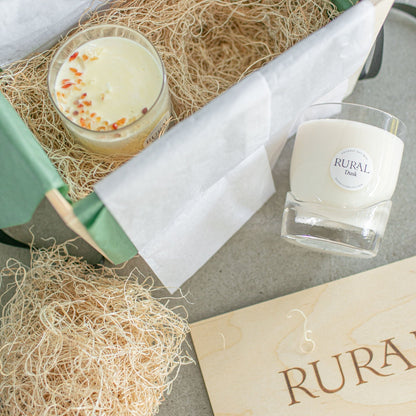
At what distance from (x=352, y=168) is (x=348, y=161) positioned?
0.01m

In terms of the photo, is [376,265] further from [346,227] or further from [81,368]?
[81,368]

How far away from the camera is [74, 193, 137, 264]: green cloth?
0.42m

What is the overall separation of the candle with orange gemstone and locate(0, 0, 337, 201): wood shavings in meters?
0.05

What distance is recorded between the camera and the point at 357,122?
0.55 meters

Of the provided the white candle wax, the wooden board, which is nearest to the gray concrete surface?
the wooden board

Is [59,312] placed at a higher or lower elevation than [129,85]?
lower

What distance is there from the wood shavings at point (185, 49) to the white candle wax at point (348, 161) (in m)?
0.13

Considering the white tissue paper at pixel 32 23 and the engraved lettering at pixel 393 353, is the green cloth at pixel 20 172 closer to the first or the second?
the white tissue paper at pixel 32 23

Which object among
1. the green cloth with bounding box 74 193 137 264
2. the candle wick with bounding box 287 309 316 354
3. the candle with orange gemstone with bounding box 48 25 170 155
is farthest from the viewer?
the candle wick with bounding box 287 309 316 354

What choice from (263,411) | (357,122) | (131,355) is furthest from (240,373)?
(357,122)

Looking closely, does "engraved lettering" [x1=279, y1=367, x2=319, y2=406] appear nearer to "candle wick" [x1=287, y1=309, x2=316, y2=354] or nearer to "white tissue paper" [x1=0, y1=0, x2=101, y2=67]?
"candle wick" [x1=287, y1=309, x2=316, y2=354]

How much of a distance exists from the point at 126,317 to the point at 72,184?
19cm

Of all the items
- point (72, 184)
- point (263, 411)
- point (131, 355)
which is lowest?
point (263, 411)

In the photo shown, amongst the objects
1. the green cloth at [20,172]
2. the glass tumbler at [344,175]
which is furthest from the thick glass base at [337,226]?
the green cloth at [20,172]
